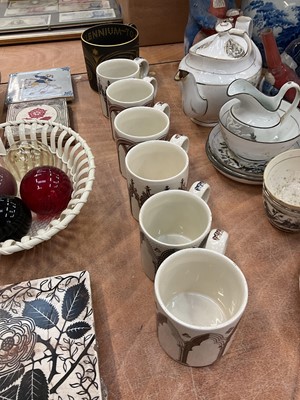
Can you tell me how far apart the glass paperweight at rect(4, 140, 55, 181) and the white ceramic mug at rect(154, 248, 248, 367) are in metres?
0.30

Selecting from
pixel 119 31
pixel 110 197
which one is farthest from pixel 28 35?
pixel 110 197

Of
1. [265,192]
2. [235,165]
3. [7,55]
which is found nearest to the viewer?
[265,192]

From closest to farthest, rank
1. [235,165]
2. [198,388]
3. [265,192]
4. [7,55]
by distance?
[198,388] < [265,192] < [235,165] < [7,55]

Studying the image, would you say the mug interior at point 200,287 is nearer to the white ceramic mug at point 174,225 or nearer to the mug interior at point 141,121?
the white ceramic mug at point 174,225

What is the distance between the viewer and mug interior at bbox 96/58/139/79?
75 cm

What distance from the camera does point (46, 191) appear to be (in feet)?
1.62

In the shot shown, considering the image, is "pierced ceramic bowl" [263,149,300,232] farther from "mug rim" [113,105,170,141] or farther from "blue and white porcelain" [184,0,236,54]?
"blue and white porcelain" [184,0,236,54]

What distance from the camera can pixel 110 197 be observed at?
0.58m

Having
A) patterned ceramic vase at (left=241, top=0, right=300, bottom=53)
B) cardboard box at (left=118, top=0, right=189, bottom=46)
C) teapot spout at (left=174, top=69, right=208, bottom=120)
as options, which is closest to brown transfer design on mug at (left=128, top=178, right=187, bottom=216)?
teapot spout at (left=174, top=69, right=208, bottom=120)

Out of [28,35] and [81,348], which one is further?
[28,35]

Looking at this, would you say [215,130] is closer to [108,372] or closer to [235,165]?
[235,165]

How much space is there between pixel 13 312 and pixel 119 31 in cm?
64

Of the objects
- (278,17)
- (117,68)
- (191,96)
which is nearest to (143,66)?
(117,68)

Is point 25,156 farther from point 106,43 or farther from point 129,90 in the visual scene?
point 106,43
